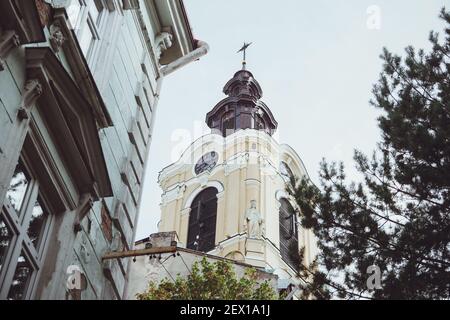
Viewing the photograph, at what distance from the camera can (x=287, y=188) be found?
11.9 meters

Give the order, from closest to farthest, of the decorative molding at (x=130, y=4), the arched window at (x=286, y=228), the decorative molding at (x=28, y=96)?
the decorative molding at (x=28, y=96), the decorative molding at (x=130, y=4), the arched window at (x=286, y=228)

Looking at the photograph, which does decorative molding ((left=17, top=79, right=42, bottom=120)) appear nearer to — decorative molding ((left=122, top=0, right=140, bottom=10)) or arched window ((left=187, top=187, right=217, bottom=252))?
decorative molding ((left=122, top=0, right=140, bottom=10))

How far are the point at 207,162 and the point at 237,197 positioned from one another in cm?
438

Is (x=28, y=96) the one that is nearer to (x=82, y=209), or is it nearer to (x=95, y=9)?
(x=82, y=209)

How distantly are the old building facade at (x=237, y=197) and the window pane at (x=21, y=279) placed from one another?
2485 cm

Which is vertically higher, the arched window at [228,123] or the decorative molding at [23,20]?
the arched window at [228,123]

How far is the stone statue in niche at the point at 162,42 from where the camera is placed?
1167 cm

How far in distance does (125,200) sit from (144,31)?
10.1ft

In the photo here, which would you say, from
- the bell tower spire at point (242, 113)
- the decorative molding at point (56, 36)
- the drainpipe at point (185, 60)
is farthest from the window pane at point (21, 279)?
Answer: the bell tower spire at point (242, 113)

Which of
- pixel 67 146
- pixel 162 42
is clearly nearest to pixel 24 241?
pixel 67 146

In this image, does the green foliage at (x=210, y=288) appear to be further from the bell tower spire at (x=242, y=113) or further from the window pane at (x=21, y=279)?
the bell tower spire at (x=242, y=113)

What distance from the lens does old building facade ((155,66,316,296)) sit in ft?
107
